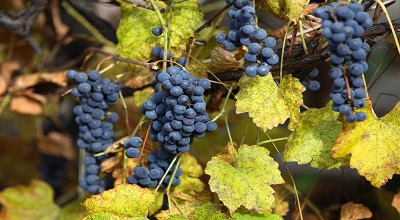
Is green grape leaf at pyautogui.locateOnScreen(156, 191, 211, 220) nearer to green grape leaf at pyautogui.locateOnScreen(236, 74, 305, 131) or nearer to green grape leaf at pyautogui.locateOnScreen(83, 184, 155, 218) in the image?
green grape leaf at pyautogui.locateOnScreen(83, 184, 155, 218)

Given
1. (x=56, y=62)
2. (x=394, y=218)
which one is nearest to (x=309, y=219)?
(x=394, y=218)

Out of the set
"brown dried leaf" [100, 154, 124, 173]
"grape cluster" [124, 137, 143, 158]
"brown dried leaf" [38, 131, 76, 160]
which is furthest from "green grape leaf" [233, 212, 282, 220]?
"brown dried leaf" [38, 131, 76, 160]

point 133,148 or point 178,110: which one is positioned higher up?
point 178,110

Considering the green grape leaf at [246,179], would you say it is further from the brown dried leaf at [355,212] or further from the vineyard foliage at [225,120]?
the brown dried leaf at [355,212]

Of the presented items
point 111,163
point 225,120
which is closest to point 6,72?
point 111,163

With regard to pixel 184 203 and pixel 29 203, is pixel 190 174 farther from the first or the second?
pixel 29 203

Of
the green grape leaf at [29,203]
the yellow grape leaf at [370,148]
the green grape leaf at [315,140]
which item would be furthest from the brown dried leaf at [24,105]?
the yellow grape leaf at [370,148]
